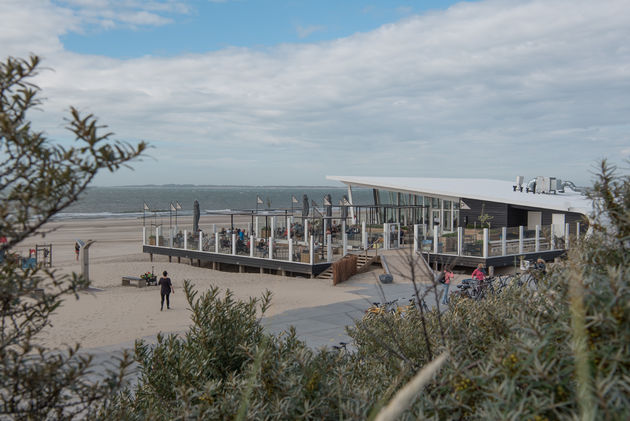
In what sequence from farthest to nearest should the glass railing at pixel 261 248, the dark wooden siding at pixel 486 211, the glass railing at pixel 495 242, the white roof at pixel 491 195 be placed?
the dark wooden siding at pixel 486 211 < the glass railing at pixel 261 248 < the white roof at pixel 491 195 < the glass railing at pixel 495 242

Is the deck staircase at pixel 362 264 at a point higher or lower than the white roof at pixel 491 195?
lower

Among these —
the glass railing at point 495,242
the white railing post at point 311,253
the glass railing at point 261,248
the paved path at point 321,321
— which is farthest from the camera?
the glass railing at point 261,248

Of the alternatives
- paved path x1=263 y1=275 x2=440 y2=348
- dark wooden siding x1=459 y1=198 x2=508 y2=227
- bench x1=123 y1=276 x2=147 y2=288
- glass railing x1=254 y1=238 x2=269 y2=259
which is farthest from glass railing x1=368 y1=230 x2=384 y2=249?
bench x1=123 y1=276 x2=147 y2=288

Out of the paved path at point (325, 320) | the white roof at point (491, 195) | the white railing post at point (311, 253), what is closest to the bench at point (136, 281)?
the white railing post at point (311, 253)

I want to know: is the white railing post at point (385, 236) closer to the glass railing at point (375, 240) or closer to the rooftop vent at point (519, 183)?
the glass railing at point (375, 240)

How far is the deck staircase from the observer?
23.0 metres

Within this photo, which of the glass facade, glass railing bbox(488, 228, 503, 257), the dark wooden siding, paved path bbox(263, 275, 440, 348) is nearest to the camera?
paved path bbox(263, 275, 440, 348)

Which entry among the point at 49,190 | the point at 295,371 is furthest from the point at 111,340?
the point at 49,190

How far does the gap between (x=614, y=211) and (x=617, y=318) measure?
36.9 inches

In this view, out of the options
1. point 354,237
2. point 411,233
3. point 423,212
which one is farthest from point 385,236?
point 423,212

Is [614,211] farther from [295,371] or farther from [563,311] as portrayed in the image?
[295,371]

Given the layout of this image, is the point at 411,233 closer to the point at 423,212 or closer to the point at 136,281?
the point at 423,212

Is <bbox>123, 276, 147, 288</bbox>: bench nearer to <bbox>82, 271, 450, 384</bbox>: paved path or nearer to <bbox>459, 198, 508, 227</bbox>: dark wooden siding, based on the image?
<bbox>82, 271, 450, 384</bbox>: paved path

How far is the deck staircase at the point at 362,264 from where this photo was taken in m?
23.0
